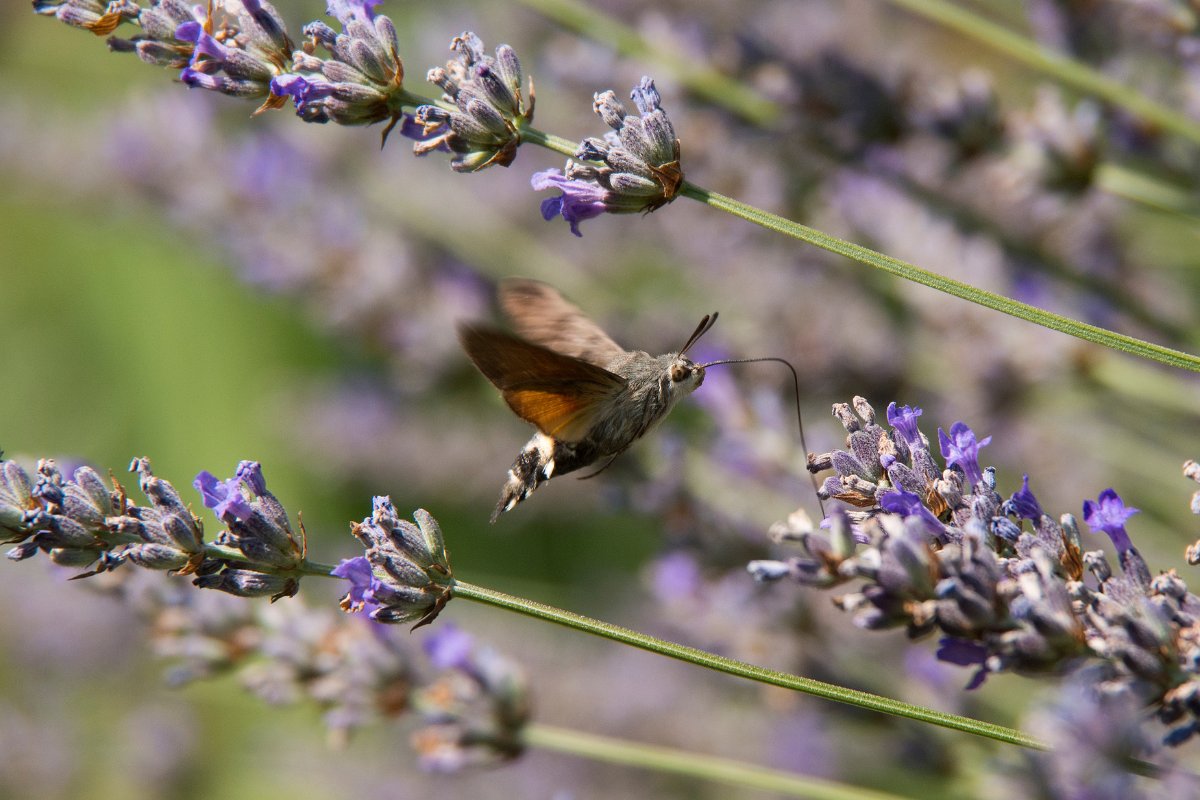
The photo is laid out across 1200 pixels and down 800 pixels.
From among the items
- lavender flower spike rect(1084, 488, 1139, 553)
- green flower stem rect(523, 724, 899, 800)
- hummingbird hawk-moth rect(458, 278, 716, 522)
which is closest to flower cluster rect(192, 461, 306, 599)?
hummingbird hawk-moth rect(458, 278, 716, 522)

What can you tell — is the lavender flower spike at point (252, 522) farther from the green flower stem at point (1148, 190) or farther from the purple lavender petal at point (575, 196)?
the green flower stem at point (1148, 190)

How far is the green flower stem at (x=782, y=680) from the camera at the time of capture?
1157 millimetres

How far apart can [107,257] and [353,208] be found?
2805 millimetres

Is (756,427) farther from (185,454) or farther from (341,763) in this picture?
(185,454)

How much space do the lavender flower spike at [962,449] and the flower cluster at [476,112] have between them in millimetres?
646

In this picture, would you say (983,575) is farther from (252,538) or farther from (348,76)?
(348,76)

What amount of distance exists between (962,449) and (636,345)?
5.50ft

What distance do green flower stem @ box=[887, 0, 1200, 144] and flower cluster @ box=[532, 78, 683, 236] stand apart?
2.68 feet

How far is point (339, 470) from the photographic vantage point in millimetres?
4184

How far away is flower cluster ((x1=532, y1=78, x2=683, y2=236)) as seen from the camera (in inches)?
55.2

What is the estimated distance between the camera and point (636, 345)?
2.91 m

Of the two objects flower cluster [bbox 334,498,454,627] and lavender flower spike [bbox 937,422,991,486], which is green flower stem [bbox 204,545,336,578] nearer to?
flower cluster [bbox 334,498,454,627]

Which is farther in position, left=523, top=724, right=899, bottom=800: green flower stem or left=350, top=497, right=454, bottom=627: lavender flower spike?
left=523, top=724, right=899, bottom=800: green flower stem

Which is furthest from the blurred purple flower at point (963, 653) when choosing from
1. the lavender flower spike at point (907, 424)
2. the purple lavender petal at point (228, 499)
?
the purple lavender petal at point (228, 499)
